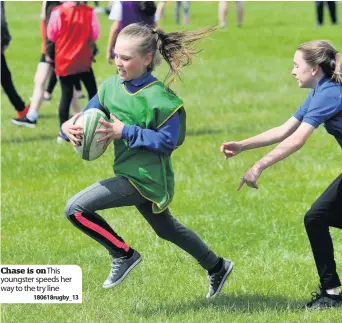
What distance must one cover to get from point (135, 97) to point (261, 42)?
20366 mm

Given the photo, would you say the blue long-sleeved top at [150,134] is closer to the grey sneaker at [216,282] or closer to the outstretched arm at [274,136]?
the outstretched arm at [274,136]

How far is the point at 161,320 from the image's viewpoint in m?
5.94

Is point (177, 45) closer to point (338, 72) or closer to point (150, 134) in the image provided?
point (150, 134)

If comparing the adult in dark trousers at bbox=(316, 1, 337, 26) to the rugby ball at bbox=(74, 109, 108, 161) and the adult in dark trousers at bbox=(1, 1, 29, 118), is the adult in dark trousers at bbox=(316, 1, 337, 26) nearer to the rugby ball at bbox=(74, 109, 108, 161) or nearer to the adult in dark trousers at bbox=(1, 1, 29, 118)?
the adult in dark trousers at bbox=(1, 1, 29, 118)

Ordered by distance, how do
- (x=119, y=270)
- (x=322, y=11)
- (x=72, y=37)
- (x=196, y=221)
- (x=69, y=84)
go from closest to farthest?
(x=119, y=270) → (x=196, y=221) → (x=72, y=37) → (x=69, y=84) → (x=322, y=11)

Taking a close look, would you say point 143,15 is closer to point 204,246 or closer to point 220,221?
point 220,221

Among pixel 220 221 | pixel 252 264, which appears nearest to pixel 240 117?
pixel 220 221

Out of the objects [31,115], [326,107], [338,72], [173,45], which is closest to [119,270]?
[173,45]

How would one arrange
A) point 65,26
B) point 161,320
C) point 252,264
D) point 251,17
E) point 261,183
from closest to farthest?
point 161,320 < point 252,264 < point 261,183 < point 65,26 < point 251,17

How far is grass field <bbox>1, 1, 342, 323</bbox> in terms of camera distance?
6223 mm

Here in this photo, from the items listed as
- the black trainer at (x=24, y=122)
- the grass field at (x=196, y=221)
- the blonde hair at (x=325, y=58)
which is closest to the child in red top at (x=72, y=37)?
the grass field at (x=196, y=221)

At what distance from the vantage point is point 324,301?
245 inches

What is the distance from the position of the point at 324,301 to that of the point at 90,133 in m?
1.86

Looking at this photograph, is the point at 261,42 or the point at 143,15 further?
the point at 261,42
